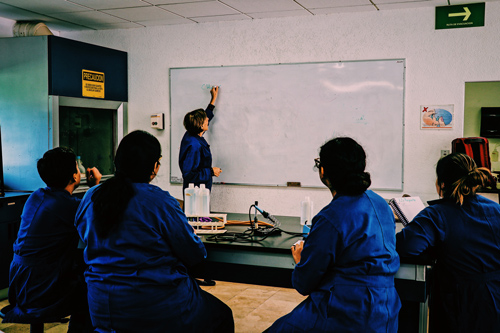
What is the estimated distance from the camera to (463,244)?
1.93m

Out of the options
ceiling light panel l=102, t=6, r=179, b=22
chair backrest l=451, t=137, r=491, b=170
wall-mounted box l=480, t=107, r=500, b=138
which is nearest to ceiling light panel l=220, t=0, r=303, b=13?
ceiling light panel l=102, t=6, r=179, b=22

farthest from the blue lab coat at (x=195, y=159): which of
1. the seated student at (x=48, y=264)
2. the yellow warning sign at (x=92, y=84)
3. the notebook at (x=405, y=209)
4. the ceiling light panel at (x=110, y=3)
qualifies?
the notebook at (x=405, y=209)

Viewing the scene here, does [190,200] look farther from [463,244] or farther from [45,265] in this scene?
[463,244]

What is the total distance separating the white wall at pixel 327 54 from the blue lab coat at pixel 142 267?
284cm

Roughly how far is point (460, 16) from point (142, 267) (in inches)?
140

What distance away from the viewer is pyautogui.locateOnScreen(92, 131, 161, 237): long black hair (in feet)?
5.66

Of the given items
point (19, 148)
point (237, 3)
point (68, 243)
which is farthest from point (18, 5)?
point (68, 243)

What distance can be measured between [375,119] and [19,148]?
3280 millimetres

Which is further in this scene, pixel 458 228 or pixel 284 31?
pixel 284 31

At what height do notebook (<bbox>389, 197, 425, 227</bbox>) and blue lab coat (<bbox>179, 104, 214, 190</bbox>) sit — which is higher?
blue lab coat (<bbox>179, 104, 214, 190</bbox>)

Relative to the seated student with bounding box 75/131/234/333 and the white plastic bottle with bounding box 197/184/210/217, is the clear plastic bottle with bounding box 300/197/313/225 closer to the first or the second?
the white plastic bottle with bounding box 197/184/210/217

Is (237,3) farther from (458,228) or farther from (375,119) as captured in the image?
(458,228)

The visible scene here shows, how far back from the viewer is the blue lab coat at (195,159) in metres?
4.10

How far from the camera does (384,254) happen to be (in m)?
1.62
